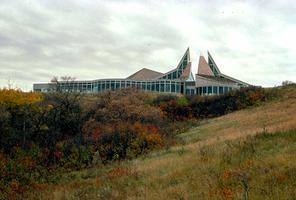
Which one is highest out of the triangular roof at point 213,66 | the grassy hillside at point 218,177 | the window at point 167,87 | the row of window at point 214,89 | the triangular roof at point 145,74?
the triangular roof at point 213,66

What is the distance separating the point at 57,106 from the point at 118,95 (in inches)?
302

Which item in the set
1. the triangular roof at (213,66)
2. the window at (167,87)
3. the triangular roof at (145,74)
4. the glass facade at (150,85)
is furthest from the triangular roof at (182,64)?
the window at (167,87)

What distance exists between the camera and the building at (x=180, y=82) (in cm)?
7919

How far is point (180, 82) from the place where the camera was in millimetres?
86500

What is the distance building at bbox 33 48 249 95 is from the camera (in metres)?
79.2

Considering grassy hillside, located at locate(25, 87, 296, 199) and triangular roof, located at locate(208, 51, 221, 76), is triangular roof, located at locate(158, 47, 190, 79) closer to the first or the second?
triangular roof, located at locate(208, 51, 221, 76)

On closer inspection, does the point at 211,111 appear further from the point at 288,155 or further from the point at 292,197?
the point at 292,197

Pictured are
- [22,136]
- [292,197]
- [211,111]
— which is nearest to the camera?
[292,197]

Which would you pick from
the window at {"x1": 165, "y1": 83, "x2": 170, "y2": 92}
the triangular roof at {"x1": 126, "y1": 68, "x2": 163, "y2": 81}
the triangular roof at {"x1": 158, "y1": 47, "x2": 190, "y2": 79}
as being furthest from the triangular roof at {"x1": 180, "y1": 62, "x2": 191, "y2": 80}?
the window at {"x1": 165, "y1": 83, "x2": 170, "y2": 92}

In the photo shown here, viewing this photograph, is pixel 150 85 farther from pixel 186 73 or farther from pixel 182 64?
pixel 182 64

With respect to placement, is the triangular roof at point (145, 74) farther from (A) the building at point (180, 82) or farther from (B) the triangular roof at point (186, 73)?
(B) the triangular roof at point (186, 73)

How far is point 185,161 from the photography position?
645 inches

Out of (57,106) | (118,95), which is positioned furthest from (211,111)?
(57,106)

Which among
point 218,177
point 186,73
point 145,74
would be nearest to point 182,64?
point 186,73
